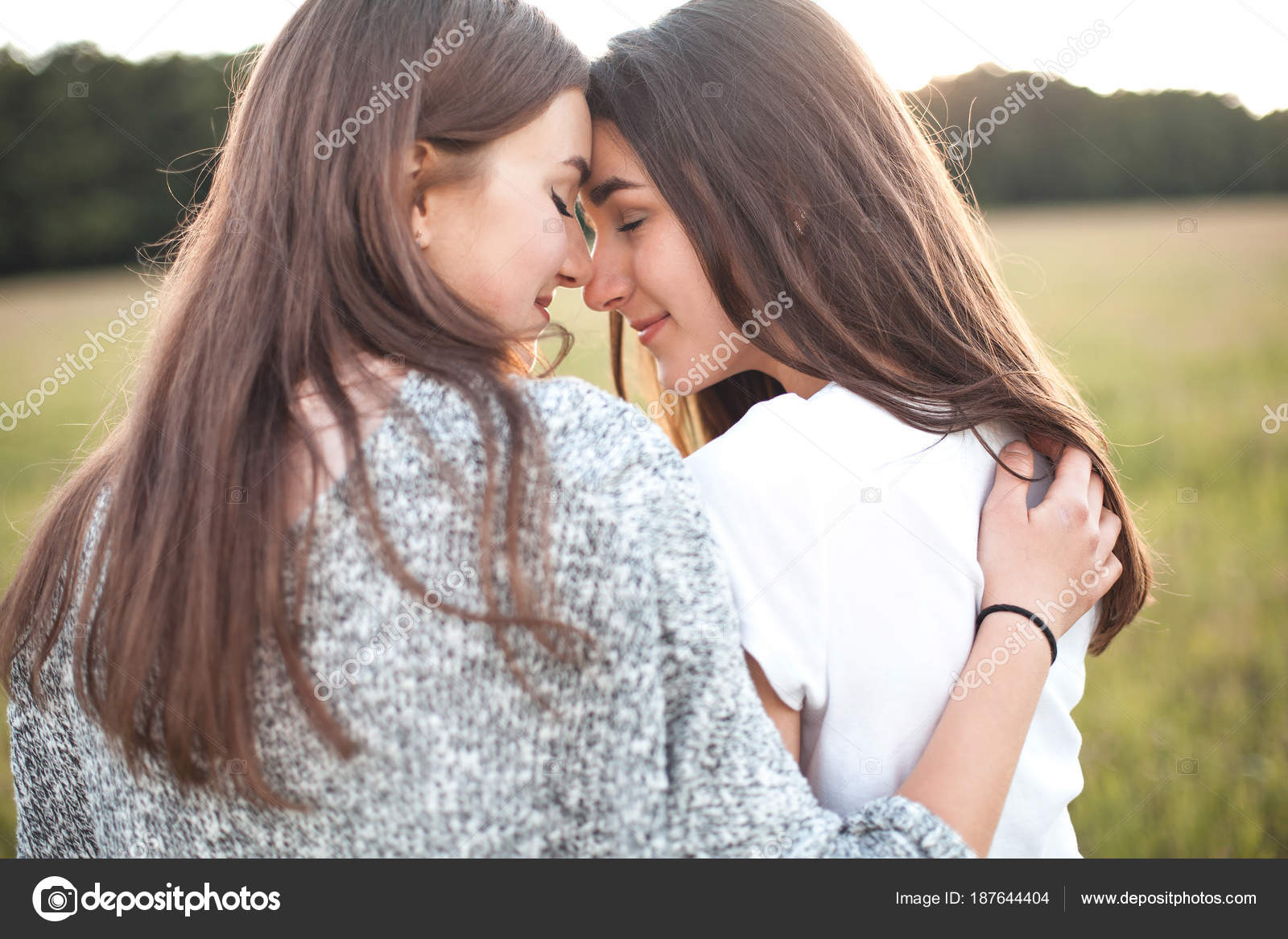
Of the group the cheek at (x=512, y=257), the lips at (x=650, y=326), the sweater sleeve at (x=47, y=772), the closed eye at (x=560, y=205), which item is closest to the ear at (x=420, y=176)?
the cheek at (x=512, y=257)

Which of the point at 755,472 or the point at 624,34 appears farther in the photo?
the point at 624,34

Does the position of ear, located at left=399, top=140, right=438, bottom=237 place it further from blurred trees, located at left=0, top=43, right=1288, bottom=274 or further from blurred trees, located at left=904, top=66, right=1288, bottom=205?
Answer: blurred trees, located at left=904, top=66, right=1288, bottom=205

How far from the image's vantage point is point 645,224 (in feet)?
6.93

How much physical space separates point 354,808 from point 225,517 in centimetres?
44

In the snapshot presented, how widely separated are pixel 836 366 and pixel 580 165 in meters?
0.72

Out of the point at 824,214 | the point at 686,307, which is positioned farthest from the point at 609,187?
the point at 824,214

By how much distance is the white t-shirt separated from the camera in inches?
58.2

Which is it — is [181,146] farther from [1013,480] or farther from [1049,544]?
[1049,544]

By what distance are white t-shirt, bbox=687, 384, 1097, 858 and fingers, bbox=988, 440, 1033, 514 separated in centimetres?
12

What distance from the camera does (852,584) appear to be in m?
1.50

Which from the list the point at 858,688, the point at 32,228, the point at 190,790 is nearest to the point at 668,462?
the point at 858,688

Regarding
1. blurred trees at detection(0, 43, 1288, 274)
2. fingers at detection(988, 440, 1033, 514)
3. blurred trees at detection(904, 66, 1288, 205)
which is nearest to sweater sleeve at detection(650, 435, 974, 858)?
fingers at detection(988, 440, 1033, 514)

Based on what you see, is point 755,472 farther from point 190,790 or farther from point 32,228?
point 32,228
